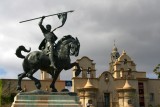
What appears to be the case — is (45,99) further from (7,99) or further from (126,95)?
(126,95)

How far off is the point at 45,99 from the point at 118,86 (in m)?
48.9

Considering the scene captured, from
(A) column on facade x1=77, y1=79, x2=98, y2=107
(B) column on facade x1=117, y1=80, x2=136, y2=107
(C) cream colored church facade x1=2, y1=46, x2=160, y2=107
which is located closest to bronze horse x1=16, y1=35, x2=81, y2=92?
(C) cream colored church facade x1=2, y1=46, x2=160, y2=107

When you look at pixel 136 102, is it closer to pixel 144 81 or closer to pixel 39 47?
pixel 144 81

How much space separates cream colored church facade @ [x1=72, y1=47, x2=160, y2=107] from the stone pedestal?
140 ft

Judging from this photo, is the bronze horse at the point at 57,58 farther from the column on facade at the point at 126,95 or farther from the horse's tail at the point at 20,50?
the column on facade at the point at 126,95

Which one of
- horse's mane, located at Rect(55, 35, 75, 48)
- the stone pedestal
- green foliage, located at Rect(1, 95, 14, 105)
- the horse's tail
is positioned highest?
horse's mane, located at Rect(55, 35, 75, 48)

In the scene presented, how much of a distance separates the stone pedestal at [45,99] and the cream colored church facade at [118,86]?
1684 inches

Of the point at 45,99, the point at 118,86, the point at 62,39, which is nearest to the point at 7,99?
the point at 118,86

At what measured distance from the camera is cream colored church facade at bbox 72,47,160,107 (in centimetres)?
6142

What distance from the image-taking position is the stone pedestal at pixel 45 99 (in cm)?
1603

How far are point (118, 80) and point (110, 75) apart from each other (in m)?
1.62

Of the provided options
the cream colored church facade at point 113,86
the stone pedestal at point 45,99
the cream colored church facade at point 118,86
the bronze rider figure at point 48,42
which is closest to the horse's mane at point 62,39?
the bronze rider figure at point 48,42

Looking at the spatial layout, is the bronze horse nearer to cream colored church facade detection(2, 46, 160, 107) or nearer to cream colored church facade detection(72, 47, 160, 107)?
cream colored church facade detection(2, 46, 160, 107)

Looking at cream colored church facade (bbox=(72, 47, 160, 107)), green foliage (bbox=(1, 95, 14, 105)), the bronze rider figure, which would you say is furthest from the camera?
cream colored church facade (bbox=(72, 47, 160, 107))
